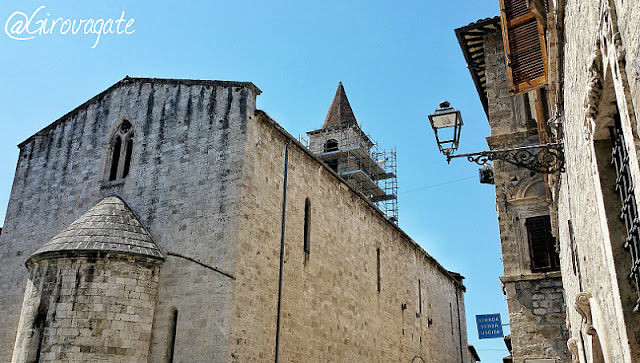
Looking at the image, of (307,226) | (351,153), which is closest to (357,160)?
(351,153)

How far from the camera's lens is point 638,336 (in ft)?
12.2

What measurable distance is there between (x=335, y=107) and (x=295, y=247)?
18.0 m

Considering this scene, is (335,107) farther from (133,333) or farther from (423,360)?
(133,333)

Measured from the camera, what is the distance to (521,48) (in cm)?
912

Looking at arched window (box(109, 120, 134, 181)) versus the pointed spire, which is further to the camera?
the pointed spire

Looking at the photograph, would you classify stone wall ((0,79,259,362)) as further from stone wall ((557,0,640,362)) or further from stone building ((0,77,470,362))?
stone wall ((557,0,640,362))

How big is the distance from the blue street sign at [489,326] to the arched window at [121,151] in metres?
11.7

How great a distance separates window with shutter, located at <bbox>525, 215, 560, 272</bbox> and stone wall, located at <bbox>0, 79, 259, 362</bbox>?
251 inches

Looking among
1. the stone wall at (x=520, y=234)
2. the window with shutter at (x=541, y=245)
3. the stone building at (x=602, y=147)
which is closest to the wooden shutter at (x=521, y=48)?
the stone building at (x=602, y=147)

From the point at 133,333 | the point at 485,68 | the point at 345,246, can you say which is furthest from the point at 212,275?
the point at 485,68

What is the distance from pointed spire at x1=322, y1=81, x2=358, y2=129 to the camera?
29703 mm

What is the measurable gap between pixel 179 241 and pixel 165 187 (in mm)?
1422

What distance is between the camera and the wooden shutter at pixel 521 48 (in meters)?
8.63

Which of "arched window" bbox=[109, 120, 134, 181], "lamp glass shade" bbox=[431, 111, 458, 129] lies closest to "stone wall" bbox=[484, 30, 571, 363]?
"lamp glass shade" bbox=[431, 111, 458, 129]
